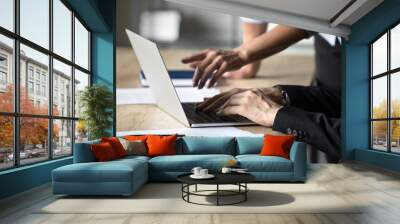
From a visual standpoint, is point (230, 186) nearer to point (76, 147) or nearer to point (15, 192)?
point (76, 147)

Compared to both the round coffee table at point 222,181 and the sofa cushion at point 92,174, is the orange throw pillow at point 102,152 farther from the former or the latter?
the round coffee table at point 222,181

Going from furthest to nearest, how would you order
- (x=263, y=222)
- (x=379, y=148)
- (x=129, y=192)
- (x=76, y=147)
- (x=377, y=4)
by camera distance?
(x=379, y=148), (x=377, y=4), (x=76, y=147), (x=129, y=192), (x=263, y=222)

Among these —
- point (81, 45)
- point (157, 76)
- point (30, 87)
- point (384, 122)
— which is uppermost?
point (81, 45)

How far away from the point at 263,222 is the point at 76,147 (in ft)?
9.95

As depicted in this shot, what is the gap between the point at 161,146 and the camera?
668 centimetres

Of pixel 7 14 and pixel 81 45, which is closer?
pixel 7 14

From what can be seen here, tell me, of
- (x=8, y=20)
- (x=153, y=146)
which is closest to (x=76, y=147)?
(x=153, y=146)

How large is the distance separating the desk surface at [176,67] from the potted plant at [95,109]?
0.78m

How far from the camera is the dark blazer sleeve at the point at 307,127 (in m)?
8.73

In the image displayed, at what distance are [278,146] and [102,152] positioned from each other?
2796mm

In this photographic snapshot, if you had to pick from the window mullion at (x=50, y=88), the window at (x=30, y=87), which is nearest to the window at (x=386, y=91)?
the window mullion at (x=50, y=88)

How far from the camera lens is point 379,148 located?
28.7ft

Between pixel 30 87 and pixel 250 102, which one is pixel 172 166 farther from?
pixel 250 102

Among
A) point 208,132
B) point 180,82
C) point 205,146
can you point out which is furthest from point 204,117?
point 205,146
